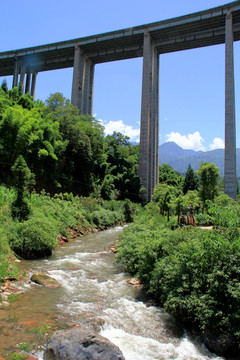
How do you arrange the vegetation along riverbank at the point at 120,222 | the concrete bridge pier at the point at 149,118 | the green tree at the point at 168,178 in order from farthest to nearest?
the green tree at the point at 168,178, the concrete bridge pier at the point at 149,118, the vegetation along riverbank at the point at 120,222

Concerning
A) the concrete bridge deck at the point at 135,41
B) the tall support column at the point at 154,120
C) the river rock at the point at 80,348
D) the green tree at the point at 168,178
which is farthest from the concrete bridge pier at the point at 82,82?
the river rock at the point at 80,348

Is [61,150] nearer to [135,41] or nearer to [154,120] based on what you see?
[154,120]

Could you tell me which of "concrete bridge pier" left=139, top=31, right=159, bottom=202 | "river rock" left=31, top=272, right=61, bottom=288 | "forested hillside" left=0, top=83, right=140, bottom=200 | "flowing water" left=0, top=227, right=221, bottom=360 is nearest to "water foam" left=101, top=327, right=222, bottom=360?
"flowing water" left=0, top=227, right=221, bottom=360

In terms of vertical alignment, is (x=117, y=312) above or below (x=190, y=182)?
below

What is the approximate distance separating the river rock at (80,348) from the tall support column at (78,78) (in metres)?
38.9

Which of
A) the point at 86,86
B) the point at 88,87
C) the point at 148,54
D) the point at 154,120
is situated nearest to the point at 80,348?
the point at 154,120

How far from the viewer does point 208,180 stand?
78.9ft

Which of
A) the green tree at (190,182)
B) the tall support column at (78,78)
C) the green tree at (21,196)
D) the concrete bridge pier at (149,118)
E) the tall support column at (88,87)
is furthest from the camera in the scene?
the green tree at (190,182)

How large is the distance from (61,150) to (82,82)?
1807 cm

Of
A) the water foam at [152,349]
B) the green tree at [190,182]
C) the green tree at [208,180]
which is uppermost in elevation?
the green tree at [190,182]

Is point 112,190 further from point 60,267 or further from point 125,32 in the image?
point 60,267

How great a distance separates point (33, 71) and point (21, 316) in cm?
4926

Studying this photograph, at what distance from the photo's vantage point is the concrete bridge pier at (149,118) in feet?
121

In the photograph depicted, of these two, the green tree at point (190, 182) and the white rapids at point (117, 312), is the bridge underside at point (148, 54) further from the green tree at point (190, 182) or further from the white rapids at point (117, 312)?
the white rapids at point (117, 312)
